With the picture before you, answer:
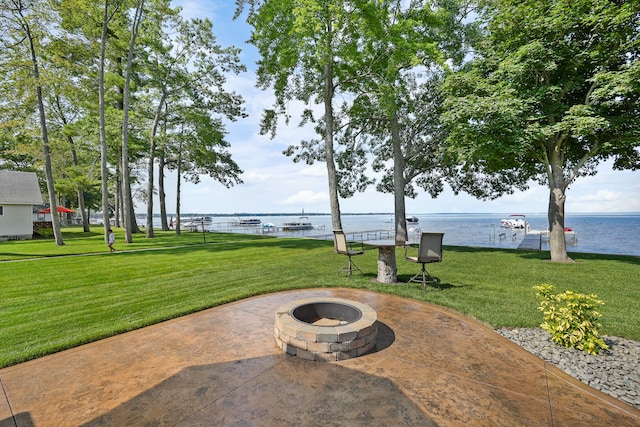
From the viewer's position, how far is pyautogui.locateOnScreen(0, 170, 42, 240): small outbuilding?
18703mm

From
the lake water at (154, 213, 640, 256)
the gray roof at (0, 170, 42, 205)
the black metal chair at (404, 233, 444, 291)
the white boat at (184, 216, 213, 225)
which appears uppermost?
the gray roof at (0, 170, 42, 205)

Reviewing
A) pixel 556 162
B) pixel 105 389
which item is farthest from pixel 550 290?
pixel 556 162

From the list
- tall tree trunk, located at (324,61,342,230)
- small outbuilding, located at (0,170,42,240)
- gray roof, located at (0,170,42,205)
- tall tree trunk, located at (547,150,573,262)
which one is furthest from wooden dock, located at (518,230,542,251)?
small outbuilding, located at (0,170,42,240)

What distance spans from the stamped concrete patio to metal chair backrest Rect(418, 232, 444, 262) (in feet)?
6.57

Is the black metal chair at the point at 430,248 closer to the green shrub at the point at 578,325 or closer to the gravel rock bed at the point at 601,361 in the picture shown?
the gravel rock bed at the point at 601,361

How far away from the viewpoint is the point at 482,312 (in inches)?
181

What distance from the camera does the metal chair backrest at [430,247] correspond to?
18.7ft

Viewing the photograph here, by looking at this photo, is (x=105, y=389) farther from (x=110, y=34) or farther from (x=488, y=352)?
(x=110, y=34)

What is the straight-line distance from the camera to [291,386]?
2672mm

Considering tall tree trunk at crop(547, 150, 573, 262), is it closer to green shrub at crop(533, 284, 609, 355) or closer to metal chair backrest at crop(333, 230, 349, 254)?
green shrub at crop(533, 284, 609, 355)

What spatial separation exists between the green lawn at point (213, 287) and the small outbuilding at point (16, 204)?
11702 millimetres

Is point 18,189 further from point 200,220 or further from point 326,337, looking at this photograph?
point 326,337

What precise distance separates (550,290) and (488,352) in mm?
1504

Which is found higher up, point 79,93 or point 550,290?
point 79,93
